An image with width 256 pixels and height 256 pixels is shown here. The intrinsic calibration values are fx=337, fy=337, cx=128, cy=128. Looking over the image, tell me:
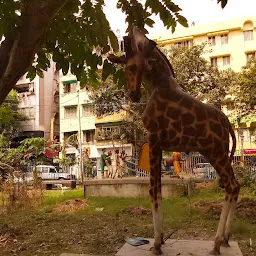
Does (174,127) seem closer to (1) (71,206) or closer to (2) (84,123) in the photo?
(1) (71,206)

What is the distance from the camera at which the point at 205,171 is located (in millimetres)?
14438

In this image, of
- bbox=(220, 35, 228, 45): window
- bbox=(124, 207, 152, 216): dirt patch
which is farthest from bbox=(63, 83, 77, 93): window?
bbox=(124, 207, 152, 216): dirt patch

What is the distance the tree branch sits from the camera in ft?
8.66

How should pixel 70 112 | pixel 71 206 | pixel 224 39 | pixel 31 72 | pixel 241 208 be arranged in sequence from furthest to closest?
pixel 70 112 < pixel 224 39 < pixel 71 206 < pixel 241 208 < pixel 31 72

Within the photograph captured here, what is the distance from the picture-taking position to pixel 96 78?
3.92m

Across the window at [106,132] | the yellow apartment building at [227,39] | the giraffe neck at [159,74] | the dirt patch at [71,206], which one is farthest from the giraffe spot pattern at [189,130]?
the yellow apartment building at [227,39]

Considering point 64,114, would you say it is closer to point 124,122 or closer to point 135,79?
point 124,122

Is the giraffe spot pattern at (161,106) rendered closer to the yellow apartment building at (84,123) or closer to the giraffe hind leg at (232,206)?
the giraffe hind leg at (232,206)

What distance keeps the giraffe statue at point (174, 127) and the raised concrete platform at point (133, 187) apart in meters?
6.75

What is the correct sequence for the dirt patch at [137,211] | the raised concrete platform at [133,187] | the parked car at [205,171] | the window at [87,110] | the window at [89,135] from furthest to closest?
the window at [89,135]
the window at [87,110]
the parked car at [205,171]
the raised concrete platform at [133,187]
the dirt patch at [137,211]

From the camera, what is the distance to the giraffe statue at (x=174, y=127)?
11.5 feet

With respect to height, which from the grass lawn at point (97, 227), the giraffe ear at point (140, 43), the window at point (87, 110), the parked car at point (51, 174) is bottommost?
the grass lawn at point (97, 227)

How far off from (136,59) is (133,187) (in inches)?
297

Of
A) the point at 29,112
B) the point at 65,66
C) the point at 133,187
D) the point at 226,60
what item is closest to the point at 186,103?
the point at 65,66
